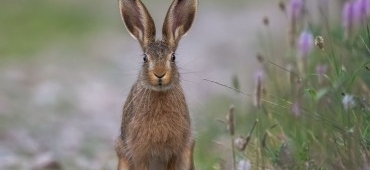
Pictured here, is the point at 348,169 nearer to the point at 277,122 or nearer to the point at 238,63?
the point at 277,122

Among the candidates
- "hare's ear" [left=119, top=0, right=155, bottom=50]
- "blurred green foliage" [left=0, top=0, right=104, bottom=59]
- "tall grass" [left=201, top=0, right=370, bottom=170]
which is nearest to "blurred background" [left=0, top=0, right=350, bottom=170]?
"blurred green foliage" [left=0, top=0, right=104, bottom=59]

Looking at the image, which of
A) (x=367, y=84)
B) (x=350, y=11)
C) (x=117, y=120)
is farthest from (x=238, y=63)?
(x=350, y=11)

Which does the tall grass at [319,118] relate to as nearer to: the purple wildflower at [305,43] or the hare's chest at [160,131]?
the purple wildflower at [305,43]

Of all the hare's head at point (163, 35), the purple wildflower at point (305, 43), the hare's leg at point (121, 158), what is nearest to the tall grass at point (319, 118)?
the purple wildflower at point (305, 43)

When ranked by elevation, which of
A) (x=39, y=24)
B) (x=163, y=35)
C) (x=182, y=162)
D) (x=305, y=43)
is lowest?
(x=182, y=162)

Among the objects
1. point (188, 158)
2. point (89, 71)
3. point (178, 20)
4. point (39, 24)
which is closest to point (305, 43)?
point (178, 20)

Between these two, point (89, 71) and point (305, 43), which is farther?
point (89, 71)

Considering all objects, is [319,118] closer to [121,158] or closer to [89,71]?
[121,158]

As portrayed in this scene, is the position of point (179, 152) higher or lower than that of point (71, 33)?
lower
